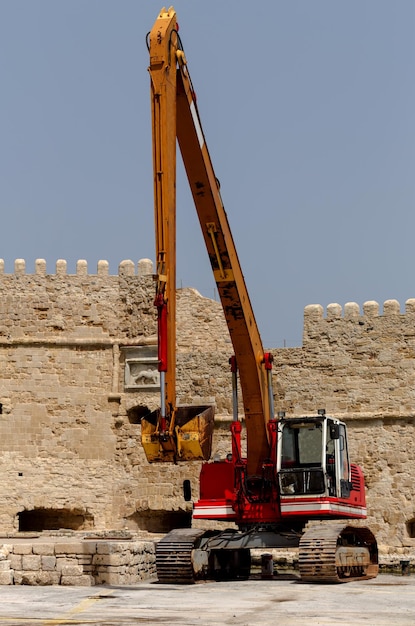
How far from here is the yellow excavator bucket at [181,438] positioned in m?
10.8

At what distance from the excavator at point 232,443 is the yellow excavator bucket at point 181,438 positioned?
0.01m

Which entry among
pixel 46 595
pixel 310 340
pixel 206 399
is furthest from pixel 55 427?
pixel 46 595

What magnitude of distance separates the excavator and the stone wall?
21.3 feet

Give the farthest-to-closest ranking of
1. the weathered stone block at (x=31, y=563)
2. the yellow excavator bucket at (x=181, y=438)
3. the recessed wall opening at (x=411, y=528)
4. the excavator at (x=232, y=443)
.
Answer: the recessed wall opening at (x=411, y=528) → the weathered stone block at (x=31, y=563) → the excavator at (x=232, y=443) → the yellow excavator bucket at (x=181, y=438)

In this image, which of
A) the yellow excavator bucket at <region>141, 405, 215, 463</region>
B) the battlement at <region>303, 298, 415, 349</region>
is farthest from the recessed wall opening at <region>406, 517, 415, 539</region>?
the yellow excavator bucket at <region>141, 405, 215, 463</region>

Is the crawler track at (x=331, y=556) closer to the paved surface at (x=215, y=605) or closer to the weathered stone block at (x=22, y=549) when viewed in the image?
the paved surface at (x=215, y=605)

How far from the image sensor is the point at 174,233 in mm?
11438

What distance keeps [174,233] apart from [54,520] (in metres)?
11.9

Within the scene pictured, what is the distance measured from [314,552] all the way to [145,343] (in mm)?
10729

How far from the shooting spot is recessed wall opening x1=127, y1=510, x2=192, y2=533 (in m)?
21.2

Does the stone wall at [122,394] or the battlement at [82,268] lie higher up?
the battlement at [82,268]

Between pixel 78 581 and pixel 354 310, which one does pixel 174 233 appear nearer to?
pixel 78 581

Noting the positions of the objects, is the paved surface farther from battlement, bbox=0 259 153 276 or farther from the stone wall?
battlement, bbox=0 259 153 276

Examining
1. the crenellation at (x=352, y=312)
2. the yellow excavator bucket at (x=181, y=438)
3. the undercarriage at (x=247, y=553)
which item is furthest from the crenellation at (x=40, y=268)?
the yellow excavator bucket at (x=181, y=438)
